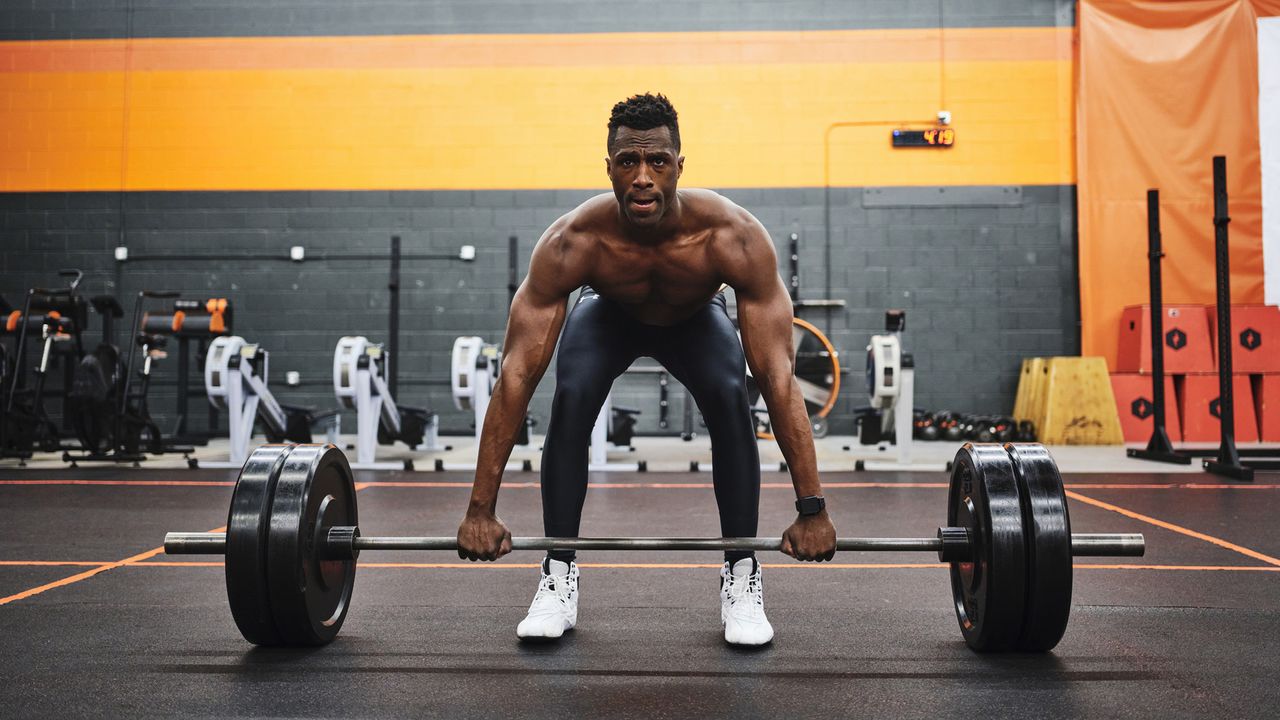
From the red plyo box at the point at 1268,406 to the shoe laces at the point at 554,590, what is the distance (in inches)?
291

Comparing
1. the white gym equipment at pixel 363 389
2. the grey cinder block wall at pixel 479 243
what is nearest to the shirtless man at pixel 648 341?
the white gym equipment at pixel 363 389

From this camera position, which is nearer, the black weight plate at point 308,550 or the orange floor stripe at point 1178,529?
the black weight plate at point 308,550

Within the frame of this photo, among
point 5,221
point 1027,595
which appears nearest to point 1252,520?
point 1027,595

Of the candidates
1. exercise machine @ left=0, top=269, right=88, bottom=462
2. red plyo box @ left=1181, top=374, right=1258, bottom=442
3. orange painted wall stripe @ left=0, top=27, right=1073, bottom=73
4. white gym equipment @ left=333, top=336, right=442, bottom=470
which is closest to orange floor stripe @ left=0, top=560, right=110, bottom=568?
white gym equipment @ left=333, top=336, right=442, bottom=470

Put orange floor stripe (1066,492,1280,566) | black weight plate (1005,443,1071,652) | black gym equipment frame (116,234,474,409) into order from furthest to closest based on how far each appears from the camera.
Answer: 1. black gym equipment frame (116,234,474,409)
2. orange floor stripe (1066,492,1280,566)
3. black weight plate (1005,443,1071,652)

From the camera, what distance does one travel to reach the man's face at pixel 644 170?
1.71m

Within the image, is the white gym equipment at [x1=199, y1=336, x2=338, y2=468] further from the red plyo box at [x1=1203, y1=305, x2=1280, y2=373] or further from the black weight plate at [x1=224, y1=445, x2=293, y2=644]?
the red plyo box at [x1=1203, y1=305, x2=1280, y2=373]

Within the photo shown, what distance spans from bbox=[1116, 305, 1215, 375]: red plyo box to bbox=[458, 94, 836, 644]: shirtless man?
21.1 ft

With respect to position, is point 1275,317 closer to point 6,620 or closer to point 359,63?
point 359,63

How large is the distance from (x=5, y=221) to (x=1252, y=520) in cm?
933

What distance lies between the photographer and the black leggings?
192 cm

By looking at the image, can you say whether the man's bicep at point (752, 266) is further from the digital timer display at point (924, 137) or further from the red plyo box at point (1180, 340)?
the red plyo box at point (1180, 340)

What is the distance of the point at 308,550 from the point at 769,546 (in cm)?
90

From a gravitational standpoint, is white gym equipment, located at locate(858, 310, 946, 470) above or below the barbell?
above
